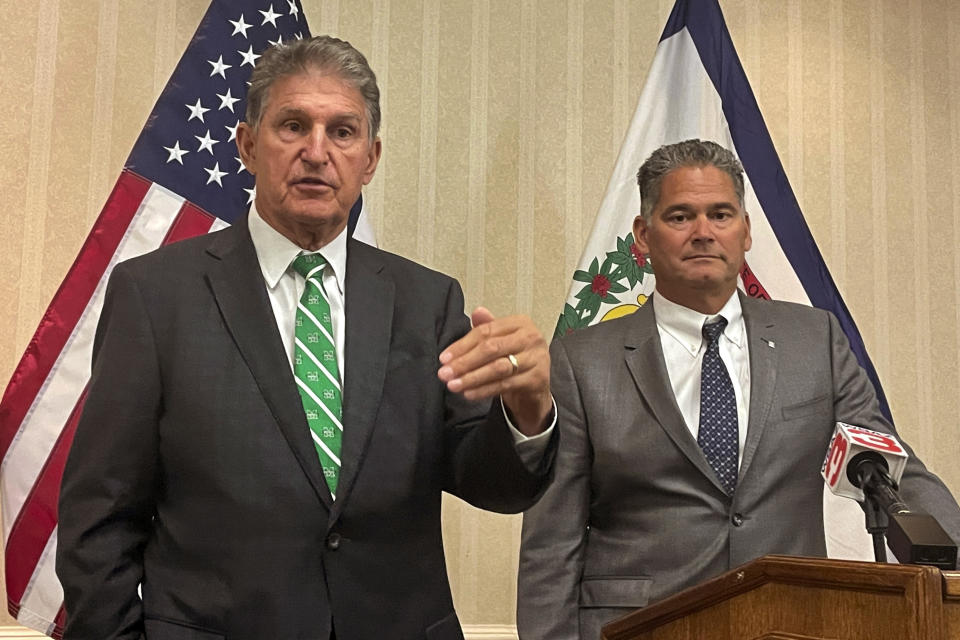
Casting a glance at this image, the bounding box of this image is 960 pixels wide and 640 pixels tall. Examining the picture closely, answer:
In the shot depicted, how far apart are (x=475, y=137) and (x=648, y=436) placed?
5.56ft

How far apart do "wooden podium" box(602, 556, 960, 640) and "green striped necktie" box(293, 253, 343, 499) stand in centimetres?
55

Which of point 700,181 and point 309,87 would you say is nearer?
point 309,87

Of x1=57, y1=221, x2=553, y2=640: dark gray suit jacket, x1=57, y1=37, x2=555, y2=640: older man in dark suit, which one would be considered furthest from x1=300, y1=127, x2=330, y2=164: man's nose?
x1=57, y1=221, x2=553, y2=640: dark gray suit jacket

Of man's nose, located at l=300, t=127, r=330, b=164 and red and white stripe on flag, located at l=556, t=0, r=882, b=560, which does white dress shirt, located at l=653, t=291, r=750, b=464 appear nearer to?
red and white stripe on flag, located at l=556, t=0, r=882, b=560

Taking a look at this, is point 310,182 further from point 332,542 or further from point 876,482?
point 876,482

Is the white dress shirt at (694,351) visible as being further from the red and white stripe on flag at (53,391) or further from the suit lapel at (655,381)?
the red and white stripe on flag at (53,391)

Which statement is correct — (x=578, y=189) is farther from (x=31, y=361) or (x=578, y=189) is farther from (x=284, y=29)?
(x=31, y=361)

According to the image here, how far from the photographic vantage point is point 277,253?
1.83 metres

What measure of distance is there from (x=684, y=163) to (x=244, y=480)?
4.44ft

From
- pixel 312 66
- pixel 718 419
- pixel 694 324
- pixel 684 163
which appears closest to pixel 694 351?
pixel 694 324

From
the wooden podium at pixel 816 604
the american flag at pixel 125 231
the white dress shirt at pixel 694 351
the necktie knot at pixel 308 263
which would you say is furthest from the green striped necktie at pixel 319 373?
the american flag at pixel 125 231

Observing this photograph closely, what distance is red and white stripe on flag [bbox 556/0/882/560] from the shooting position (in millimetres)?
3275

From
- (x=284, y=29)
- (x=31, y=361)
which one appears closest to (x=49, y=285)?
(x=31, y=361)

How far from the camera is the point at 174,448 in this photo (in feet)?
5.46
